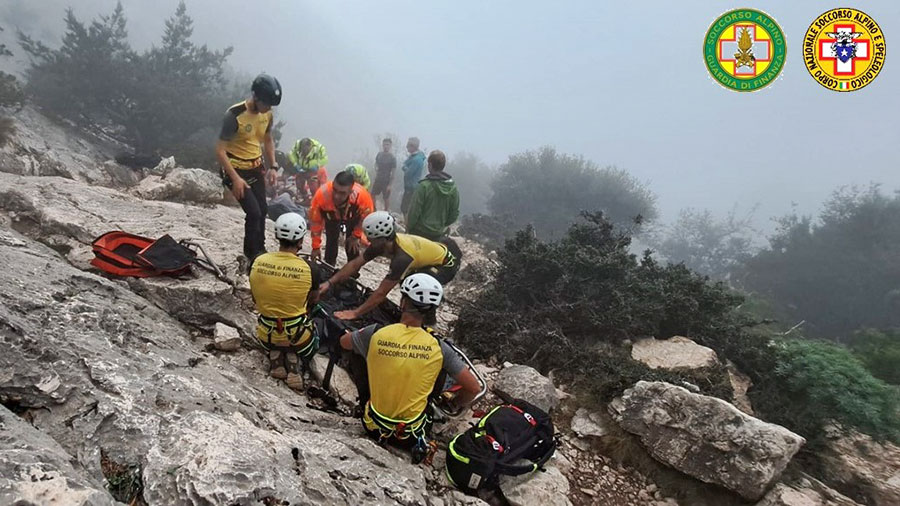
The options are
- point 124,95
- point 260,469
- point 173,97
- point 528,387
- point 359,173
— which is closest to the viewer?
point 260,469

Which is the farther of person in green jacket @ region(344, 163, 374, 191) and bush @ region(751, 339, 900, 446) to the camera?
person in green jacket @ region(344, 163, 374, 191)

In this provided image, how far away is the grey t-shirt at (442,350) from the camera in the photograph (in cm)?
352

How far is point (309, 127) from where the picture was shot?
62125 mm

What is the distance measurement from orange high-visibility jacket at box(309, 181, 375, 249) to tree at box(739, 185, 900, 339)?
63.7ft

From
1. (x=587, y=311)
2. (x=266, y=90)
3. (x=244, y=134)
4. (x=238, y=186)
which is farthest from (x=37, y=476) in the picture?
(x=587, y=311)

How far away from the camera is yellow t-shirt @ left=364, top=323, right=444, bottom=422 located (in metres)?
3.29

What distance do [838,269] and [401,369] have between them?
2717cm

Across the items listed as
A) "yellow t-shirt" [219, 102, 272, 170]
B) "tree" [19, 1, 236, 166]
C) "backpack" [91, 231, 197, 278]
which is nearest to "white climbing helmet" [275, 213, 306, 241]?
"backpack" [91, 231, 197, 278]

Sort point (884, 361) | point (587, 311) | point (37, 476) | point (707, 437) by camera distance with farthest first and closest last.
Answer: point (884, 361) → point (587, 311) → point (707, 437) → point (37, 476)

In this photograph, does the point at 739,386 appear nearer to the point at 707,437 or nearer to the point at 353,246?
the point at 707,437

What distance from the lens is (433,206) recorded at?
6.35 meters

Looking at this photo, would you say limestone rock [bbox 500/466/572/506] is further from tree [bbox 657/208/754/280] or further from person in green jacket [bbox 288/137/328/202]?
tree [bbox 657/208/754/280]

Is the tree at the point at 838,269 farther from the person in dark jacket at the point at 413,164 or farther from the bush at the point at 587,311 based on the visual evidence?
the person in dark jacket at the point at 413,164

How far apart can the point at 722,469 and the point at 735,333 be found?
10.4ft
